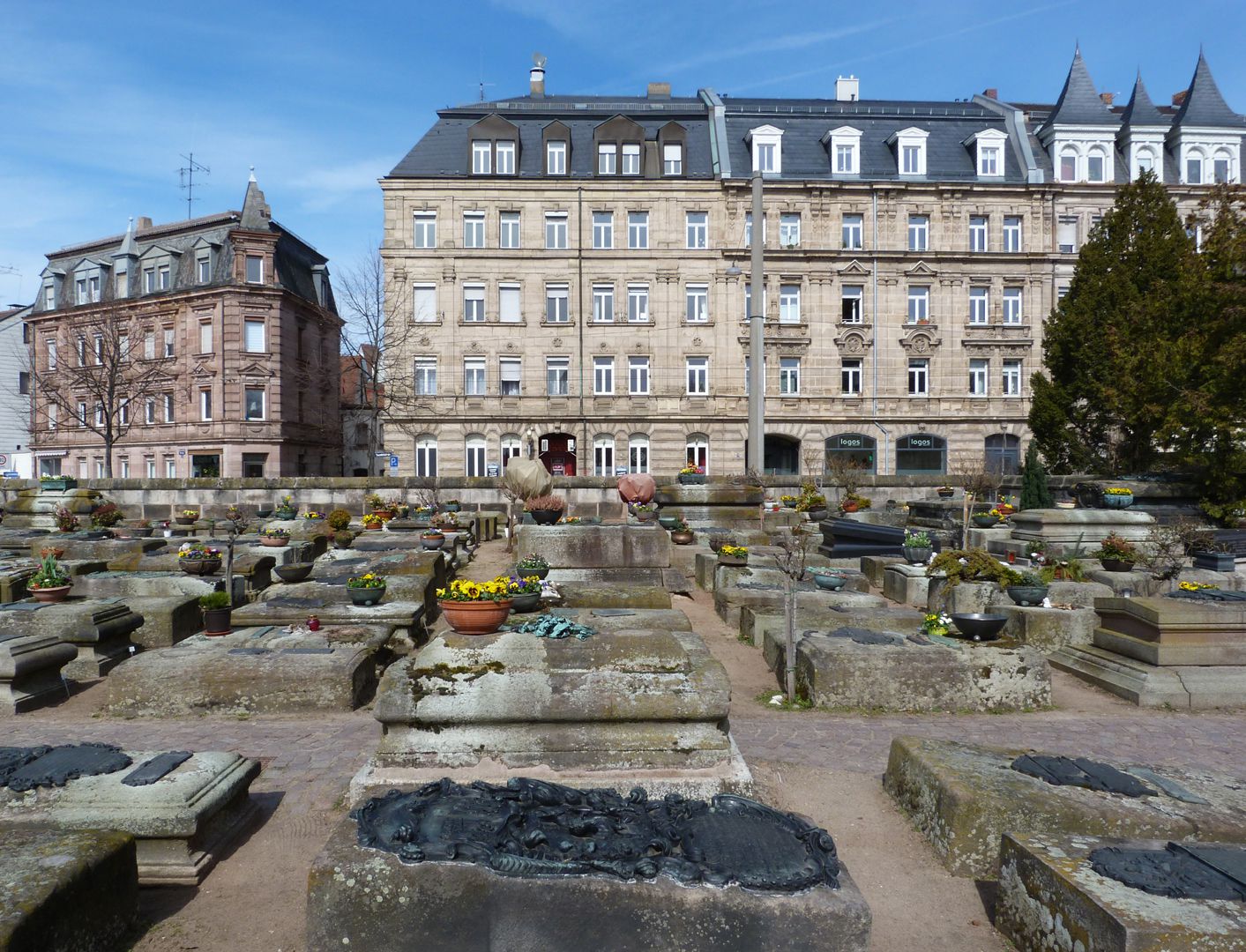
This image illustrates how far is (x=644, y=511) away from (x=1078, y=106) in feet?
96.8

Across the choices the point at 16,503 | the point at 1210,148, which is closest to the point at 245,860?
the point at 16,503

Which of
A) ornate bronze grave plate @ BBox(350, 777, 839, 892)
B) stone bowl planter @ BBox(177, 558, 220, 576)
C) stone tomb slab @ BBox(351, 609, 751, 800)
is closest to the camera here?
ornate bronze grave plate @ BBox(350, 777, 839, 892)

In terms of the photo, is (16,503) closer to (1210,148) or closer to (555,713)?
(555,713)

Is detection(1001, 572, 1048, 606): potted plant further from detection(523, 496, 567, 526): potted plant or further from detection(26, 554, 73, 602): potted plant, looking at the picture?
detection(26, 554, 73, 602): potted plant

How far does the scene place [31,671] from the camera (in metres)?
7.55

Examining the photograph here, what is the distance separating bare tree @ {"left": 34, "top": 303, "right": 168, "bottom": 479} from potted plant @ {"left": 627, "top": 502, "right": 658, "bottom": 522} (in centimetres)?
2472

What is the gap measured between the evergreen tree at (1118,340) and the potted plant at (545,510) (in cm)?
1699

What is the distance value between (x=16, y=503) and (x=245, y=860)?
19.6 metres

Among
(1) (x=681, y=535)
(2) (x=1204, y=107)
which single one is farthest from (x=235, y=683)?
(2) (x=1204, y=107)

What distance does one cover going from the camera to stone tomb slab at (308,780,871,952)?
3.17 meters

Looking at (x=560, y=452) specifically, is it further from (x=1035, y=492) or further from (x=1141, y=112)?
(x=1141, y=112)

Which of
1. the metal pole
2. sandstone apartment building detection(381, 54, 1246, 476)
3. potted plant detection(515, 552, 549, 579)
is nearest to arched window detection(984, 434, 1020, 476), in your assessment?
sandstone apartment building detection(381, 54, 1246, 476)

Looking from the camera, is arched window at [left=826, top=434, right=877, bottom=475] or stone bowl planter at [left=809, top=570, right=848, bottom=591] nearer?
stone bowl planter at [left=809, top=570, right=848, bottom=591]

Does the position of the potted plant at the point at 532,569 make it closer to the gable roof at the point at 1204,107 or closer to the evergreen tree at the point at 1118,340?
the evergreen tree at the point at 1118,340
